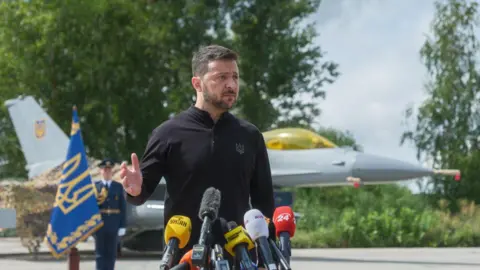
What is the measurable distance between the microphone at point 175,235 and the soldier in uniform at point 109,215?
32.6ft

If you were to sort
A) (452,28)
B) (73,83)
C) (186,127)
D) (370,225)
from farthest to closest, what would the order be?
(452,28), (73,83), (370,225), (186,127)

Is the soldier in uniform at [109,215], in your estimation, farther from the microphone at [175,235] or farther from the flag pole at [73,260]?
the microphone at [175,235]

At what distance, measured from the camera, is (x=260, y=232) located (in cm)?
356

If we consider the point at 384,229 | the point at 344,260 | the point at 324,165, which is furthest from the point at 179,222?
the point at 384,229

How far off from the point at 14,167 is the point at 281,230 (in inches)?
1760

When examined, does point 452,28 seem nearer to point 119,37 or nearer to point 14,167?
point 119,37

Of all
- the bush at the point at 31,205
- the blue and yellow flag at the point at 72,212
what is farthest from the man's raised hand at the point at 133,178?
the bush at the point at 31,205

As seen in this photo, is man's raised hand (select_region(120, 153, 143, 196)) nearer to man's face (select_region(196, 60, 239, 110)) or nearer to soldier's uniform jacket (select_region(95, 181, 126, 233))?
man's face (select_region(196, 60, 239, 110))

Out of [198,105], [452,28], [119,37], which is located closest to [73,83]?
[119,37]

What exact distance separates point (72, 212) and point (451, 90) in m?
32.0

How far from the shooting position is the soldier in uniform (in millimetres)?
13695

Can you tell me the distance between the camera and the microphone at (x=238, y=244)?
11.9 feet

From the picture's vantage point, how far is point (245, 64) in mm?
43031

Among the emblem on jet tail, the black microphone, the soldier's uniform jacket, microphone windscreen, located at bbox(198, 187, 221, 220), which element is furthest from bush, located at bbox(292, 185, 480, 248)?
microphone windscreen, located at bbox(198, 187, 221, 220)
